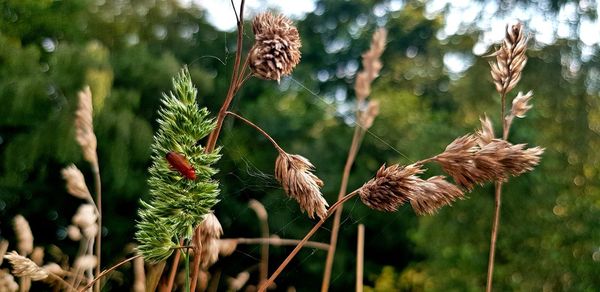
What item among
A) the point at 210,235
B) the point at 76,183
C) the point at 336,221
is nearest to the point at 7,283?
the point at 76,183

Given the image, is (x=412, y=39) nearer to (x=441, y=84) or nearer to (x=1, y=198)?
(x=441, y=84)

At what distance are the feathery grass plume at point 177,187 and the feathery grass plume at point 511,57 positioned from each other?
0.96ft

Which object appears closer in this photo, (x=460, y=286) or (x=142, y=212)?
(x=142, y=212)

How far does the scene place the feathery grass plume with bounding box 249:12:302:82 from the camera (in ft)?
2.00

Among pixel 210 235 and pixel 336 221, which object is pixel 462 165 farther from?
pixel 336 221

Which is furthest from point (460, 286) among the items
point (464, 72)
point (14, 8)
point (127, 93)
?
point (14, 8)

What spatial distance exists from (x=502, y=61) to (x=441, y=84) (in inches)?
461

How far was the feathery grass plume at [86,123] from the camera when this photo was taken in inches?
35.9

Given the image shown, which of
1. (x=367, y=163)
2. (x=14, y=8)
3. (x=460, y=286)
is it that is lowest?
(x=460, y=286)

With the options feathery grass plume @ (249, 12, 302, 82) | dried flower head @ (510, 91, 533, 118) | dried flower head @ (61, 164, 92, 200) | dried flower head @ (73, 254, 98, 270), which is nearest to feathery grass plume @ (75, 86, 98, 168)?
dried flower head @ (61, 164, 92, 200)

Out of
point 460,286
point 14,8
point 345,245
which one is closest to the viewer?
point 460,286

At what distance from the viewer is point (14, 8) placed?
11.9 metres

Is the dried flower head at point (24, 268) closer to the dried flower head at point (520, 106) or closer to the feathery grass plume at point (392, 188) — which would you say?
the feathery grass plume at point (392, 188)

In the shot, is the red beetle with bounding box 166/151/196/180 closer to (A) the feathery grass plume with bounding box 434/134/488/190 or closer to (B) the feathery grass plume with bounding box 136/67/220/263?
(B) the feathery grass plume with bounding box 136/67/220/263
